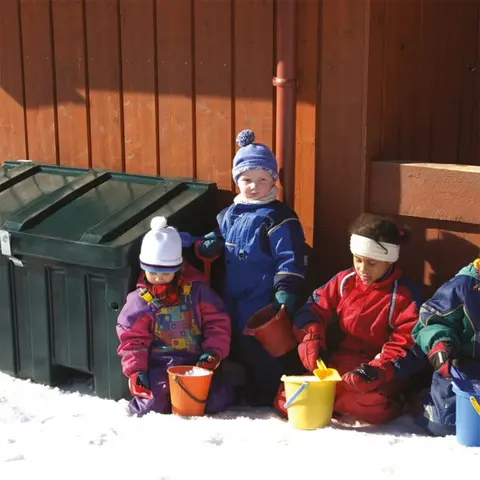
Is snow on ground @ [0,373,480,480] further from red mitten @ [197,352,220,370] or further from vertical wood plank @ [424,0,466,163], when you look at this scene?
vertical wood plank @ [424,0,466,163]

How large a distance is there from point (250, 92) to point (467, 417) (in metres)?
2.18

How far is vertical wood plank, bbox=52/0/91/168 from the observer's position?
19.3ft

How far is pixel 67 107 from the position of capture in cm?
606

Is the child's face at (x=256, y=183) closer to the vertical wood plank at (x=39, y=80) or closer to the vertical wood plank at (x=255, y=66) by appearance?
the vertical wood plank at (x=255, y=66)

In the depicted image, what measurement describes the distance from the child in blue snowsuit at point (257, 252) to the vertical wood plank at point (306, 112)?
10.1 inches

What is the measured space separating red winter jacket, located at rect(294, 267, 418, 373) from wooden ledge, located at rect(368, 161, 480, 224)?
42 cm

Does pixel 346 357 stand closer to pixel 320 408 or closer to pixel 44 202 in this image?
pixel 320 408

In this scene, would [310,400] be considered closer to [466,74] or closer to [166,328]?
[166,328]

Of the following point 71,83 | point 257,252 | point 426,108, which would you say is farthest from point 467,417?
point 71,83

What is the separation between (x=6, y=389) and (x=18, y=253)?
2.59ft

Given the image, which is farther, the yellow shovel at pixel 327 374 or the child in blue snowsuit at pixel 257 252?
the child in blue snowsuit at pixel 257 252

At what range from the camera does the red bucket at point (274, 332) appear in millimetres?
4785

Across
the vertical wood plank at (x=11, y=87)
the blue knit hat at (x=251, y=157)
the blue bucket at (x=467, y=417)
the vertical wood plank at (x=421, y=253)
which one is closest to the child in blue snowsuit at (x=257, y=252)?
the blue knit hat at (x=251, y=157)

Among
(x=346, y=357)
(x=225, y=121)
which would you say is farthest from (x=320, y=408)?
(x=225, y=121)
